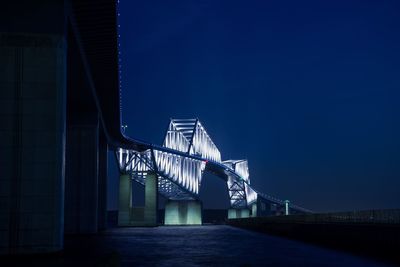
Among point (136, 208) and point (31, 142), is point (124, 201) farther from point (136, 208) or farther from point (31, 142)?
point (31, 142)

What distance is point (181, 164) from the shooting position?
132 metres

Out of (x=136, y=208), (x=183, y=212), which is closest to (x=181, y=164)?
(x=183, y=212)

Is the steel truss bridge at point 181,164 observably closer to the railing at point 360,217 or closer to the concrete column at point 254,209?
the concrete column at point 254,209

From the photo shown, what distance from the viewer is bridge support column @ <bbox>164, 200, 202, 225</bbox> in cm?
13138

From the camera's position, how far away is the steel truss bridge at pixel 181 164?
115625 mm

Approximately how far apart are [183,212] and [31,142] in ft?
354

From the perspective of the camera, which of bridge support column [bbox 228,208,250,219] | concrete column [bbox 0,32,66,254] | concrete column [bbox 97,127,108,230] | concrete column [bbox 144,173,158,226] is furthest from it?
bridge support column [bbox 228,208,250,219]

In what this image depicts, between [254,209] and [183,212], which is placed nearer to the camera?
[183,212]

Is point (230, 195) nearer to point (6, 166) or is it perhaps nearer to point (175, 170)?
point (175, 170)

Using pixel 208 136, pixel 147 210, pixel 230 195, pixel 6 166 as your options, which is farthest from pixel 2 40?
pixel 230 195

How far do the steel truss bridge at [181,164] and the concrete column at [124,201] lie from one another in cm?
304

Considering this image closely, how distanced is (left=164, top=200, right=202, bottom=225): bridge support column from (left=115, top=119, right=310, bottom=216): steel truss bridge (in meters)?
1.81

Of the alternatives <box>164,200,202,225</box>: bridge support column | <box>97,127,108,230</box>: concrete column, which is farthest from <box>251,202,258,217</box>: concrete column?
<box>97,127,108,230</box>: concrete column

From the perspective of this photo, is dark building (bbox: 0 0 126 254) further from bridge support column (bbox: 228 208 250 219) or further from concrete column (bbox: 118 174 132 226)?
bridge support column (bbox: 228 208 250 219)
